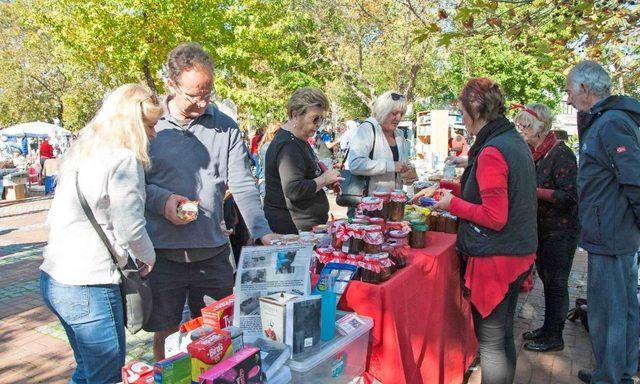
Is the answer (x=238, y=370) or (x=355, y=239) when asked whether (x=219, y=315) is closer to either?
(x=238, y=370)

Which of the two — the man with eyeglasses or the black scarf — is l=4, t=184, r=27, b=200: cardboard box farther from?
the black scarf

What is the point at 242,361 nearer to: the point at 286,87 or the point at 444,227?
the point at 444,227

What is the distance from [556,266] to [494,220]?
157 cm

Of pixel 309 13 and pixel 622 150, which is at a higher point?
pixel 309 13

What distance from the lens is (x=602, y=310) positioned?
9.34 ft

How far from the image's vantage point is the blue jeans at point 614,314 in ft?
9.14

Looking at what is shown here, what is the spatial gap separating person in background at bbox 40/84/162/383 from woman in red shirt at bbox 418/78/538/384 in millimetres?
1620

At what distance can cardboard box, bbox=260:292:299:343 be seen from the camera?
178cm

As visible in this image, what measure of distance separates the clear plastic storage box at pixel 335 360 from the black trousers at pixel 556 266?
2041 mm

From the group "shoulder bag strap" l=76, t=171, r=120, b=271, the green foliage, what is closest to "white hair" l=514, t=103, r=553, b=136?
the green foliage

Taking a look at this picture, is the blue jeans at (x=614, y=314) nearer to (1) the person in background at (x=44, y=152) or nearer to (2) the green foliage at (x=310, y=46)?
(2) the green foliage at (x=310, y=46)

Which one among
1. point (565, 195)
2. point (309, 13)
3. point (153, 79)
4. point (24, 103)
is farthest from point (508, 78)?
point (24, 103)

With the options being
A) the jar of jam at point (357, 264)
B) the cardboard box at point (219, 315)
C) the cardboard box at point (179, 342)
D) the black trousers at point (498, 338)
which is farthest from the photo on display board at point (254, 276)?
the black trousers at point (498, 338)

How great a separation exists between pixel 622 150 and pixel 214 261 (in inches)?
90.9
